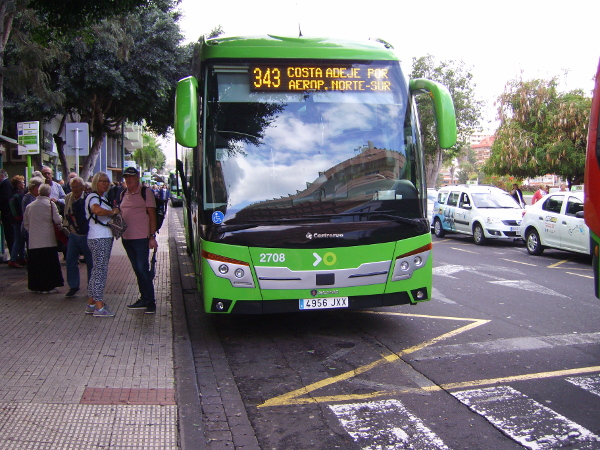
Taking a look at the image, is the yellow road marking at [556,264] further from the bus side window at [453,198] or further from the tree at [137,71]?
the tree at [137,71]

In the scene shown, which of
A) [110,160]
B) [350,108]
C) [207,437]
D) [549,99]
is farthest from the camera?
[110,160]

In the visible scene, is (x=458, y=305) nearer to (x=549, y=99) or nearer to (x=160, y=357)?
(x=160, y=357)

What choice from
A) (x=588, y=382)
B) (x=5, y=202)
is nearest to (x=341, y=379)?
(x=588, y=382)

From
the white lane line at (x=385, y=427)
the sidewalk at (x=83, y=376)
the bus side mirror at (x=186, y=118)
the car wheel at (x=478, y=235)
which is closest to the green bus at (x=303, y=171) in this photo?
the bus side mirror at (x=186, y=118)

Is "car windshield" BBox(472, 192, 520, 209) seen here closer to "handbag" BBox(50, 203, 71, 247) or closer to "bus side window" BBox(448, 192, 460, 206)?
"bus side window" BBox(448, 192, 460, 206)

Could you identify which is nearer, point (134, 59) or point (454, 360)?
point (454, 360)

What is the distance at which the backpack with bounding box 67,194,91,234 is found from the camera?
28.4 feet

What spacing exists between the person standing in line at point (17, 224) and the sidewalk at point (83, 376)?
107 inches

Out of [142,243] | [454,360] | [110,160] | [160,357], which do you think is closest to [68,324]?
[142,243]

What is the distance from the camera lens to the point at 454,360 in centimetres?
634

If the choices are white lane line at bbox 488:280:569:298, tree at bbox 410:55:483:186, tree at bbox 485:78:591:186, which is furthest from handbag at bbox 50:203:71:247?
tree at bbox 410:55:483:186

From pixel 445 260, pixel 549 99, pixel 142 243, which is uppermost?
pixel 549 99

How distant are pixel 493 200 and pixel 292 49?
14.2 metres

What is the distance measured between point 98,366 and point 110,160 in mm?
52763
